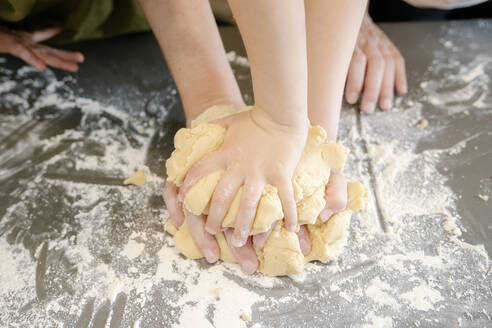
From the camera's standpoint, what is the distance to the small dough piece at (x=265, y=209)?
2.53 feet

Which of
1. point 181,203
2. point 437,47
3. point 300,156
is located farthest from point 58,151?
point 437,47

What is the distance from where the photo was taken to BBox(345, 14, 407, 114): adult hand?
1231 millimetres

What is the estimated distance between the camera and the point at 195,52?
106 centimetres

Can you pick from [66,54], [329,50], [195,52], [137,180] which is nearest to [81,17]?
[66,54]

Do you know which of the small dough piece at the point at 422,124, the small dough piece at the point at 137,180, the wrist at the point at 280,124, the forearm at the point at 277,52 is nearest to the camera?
the forearm at the point at 277,52

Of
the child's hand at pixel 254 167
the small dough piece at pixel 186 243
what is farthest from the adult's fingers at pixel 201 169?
the small dough piece at pixel 186 243

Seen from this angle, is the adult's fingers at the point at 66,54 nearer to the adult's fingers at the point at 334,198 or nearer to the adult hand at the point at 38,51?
the adult hand at the point at 38,51

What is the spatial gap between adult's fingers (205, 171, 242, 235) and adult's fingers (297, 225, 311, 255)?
18cm

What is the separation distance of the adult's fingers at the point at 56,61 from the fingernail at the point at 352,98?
2.66 ft

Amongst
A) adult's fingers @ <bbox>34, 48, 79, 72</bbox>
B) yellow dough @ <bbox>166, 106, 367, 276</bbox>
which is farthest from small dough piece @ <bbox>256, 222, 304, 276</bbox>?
adult's fingers @ <bbox>34, 48, 79, 72</bbox>

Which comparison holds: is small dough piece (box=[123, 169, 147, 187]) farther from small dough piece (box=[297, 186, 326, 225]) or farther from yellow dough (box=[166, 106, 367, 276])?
small dough piece (box=[297, 186, 326, 225])

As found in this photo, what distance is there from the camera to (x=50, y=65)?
1294 millimetres

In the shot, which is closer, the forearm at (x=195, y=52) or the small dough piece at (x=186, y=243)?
the small dough piece at (x=186, y=243)

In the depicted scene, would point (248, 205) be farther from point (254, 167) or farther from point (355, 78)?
point (355, 78)
